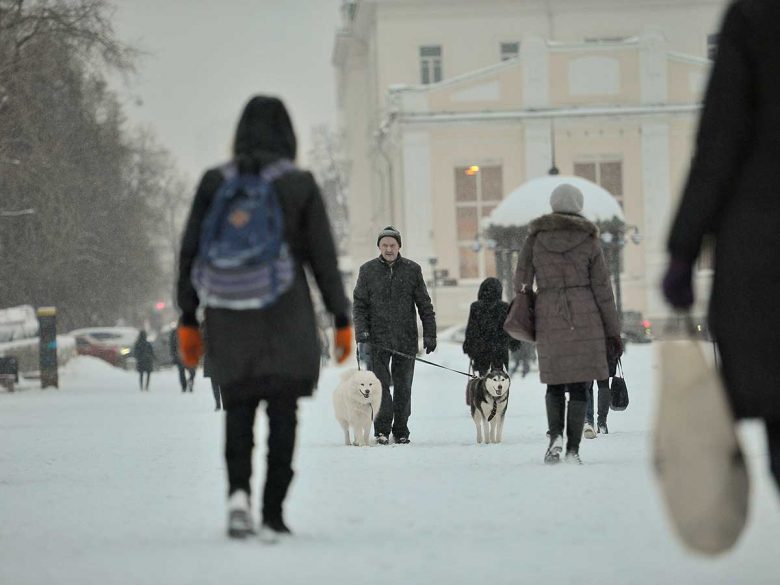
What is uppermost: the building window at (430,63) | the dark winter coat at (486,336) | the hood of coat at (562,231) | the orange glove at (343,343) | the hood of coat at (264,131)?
the building window at (430,63)

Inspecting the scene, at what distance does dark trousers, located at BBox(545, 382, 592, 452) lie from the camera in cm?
1048

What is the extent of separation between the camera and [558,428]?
10.7 m

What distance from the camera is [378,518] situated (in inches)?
306

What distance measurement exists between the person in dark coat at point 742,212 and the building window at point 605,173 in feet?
170

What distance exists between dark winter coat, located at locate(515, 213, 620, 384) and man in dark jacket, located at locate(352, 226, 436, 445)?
3.04 m

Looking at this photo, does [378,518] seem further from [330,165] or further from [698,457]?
[330,165]

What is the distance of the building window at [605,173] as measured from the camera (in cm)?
5666

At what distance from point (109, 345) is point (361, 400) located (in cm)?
4267

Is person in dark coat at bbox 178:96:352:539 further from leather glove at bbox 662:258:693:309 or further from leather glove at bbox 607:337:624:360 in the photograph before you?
leather glove at bbox 607:337:624:360

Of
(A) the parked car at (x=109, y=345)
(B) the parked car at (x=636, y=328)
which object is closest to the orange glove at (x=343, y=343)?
(B) the parked car at (x=636, y=328)

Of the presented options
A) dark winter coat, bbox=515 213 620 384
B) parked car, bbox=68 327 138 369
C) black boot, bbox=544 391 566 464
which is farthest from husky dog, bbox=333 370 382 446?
parked car, bbox=68 327 138 369

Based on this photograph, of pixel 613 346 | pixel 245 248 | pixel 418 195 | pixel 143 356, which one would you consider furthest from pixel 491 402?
A: pixel 418 195

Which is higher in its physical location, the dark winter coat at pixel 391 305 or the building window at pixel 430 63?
the building window at pixel 430 63

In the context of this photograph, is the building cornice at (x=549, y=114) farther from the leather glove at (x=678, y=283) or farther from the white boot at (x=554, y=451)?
the leather glove at (x=678, y=283)
